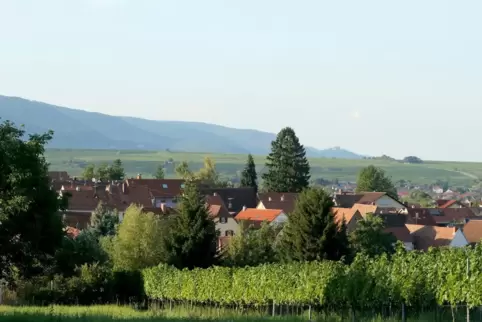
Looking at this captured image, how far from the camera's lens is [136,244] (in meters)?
58.8

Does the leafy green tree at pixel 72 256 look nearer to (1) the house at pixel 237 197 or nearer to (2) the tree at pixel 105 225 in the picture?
(2) the tree at pixel 105 225

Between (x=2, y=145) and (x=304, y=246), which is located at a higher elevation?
(x=2, y=145)

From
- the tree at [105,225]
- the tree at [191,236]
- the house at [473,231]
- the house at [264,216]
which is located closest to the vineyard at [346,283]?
the tree at [191,236]

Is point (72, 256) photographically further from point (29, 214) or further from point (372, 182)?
point (372, 182)

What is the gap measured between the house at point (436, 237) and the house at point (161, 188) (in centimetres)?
4255

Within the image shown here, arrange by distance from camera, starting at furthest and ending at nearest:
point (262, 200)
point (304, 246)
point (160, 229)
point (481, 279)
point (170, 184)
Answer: point (170, 184) → point (262, 200) → point (160, 229) → point (304, 246) → point (481, 279)

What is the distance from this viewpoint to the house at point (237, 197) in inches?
4724

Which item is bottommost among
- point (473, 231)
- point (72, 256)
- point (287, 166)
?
point (473, 231)

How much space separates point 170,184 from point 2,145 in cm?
10902

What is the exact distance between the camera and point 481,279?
26.6 meters

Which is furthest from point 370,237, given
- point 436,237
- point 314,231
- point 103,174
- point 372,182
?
point 103,174

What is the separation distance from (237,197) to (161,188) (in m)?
17.7

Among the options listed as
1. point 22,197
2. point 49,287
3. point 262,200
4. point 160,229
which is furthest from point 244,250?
point 262,200

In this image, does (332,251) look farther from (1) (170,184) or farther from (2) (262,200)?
(1) (170,184)
